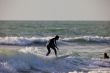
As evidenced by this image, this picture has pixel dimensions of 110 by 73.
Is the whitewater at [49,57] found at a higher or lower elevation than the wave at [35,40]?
lower

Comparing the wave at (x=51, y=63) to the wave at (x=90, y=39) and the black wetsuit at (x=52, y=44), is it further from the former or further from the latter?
the wave at (x=90, y=39)

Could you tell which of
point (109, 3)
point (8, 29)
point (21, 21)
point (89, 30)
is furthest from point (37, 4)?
point (109, 3)

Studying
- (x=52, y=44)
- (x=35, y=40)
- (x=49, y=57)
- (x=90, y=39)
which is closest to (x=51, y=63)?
(x=49, y=57)

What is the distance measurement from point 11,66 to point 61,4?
3.49ft

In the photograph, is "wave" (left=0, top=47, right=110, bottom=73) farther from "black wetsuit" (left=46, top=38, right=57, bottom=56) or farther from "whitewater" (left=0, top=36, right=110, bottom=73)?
"black wetsuit" (left=46, top=38, right=57, bottom=56)

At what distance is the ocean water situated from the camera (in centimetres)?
283

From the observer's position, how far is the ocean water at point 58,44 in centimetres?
283

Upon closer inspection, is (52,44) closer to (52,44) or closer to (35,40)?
(52,44)

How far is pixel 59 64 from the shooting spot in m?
2.85

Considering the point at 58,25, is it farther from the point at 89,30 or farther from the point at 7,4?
the point at 7,4

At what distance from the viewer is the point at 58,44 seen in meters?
2.92

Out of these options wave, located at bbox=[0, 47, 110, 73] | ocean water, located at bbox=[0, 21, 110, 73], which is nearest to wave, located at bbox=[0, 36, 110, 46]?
ocean water, located at bbox=[0, 21, 110, 73]

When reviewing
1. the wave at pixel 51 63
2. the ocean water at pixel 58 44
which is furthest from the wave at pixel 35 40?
the wave at pixel 51 63

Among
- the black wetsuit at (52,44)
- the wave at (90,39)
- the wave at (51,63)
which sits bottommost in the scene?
the wave at (51,63)
